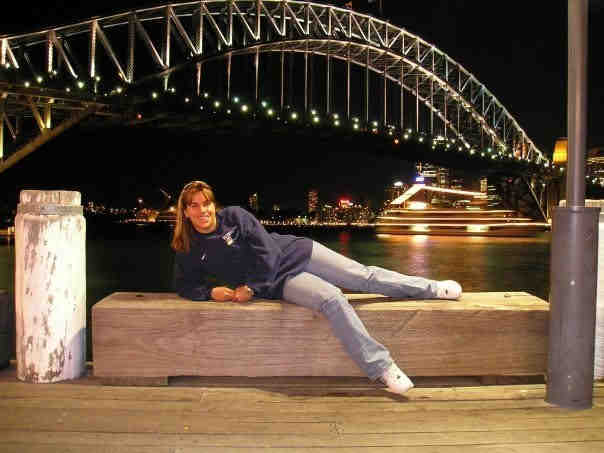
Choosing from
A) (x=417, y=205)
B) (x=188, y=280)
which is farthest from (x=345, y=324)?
(x=417, y=205)

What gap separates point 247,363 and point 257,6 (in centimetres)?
3839

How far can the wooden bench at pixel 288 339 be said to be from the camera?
10.0ft

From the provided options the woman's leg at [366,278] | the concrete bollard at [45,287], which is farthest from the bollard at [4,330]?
the woman's leg at [366,278]

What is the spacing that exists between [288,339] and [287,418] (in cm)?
52

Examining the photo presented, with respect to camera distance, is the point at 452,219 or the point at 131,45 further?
the point at 452,219

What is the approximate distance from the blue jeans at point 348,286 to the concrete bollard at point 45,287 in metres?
1.11

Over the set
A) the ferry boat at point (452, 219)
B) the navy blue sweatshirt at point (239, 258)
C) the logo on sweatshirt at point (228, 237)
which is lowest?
the ferry boat at point (452, 219)

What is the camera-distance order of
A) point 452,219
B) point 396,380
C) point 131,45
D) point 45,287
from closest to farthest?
point 396,380, point 45,287, point 131,45, point 452,219

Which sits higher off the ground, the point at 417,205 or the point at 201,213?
the point at 201,213

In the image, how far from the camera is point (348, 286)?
337cm

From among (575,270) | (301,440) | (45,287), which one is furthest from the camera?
(45,287)

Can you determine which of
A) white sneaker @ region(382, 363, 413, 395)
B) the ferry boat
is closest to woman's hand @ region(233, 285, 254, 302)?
white sneaker @ region(382, 363, 413, 395)

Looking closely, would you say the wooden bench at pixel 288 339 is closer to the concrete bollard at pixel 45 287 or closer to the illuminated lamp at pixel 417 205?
the concrete bollard at pixel 45 287

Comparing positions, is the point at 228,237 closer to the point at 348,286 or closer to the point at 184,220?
the point at 184,220
